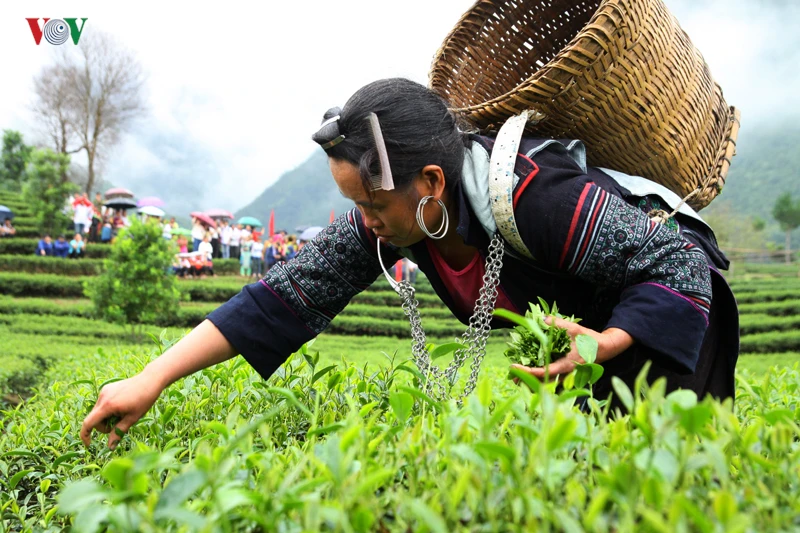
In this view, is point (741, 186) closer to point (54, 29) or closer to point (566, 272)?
point (54, 29)

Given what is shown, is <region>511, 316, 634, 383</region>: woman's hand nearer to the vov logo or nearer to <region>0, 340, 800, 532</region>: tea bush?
<region>0, 340, 800, 532</region>: tea bush

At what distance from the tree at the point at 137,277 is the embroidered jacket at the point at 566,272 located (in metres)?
7.32

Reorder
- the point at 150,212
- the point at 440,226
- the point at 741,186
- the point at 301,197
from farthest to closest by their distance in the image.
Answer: the point at 301,197 → the point at 741,186 → the point at 150,212 → the point at 440,226

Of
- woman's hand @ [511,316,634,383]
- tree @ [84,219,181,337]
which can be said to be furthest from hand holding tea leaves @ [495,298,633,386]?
tree @ [84,219,181,337]

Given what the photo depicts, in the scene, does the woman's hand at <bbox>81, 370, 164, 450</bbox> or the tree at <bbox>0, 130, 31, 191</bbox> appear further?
the tree at <bbox>0, 130, 31, 191</bbox>

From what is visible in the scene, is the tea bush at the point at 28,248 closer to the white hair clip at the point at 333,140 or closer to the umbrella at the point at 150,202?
the umbrella at the point at 150,202

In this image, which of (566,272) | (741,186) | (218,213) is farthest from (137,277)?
(741,186)

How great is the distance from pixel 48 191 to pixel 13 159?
1794 cm

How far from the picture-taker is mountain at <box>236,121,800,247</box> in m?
71.4

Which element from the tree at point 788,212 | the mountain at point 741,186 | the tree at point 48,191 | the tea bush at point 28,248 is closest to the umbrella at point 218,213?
the tree at point 48,191

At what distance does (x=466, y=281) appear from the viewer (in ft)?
5.66

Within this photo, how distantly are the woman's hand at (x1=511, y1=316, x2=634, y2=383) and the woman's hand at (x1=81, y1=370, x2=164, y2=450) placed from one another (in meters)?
0.80

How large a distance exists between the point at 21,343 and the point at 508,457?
8032 mm

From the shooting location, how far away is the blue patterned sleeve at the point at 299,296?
5.32ft
